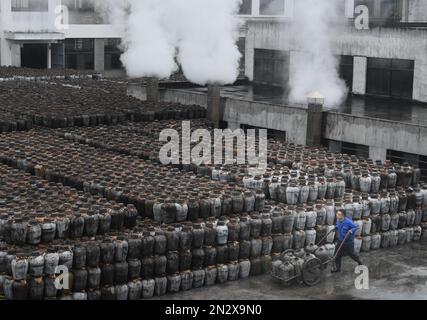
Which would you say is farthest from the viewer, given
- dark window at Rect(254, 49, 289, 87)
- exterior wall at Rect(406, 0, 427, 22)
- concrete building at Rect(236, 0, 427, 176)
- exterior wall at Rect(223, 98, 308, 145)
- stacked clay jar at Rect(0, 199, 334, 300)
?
Result: exterior wall at Rect(406, 0, 427, 22)

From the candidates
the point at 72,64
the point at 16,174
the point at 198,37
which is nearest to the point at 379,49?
the point at 198,37

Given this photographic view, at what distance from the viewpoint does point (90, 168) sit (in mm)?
20766

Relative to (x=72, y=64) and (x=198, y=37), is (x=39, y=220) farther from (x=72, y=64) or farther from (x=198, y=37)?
(x=72, y=64)

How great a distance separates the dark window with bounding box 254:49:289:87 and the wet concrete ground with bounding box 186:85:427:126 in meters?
1.01

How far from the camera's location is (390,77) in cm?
3306

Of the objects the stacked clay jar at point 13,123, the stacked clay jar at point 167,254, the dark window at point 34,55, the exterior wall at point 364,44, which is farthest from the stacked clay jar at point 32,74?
the stacked clay jar at point 167,254

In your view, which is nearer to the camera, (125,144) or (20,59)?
(125,144)

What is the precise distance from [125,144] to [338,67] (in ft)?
44.5

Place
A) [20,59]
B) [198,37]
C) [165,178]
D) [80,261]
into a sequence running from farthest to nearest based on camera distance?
[20,59] → [198,37] → [165,178] → [80,261]

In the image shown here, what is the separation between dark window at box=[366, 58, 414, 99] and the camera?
32.2m

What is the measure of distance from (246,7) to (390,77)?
3354cm

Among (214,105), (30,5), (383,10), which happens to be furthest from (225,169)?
(30,5)

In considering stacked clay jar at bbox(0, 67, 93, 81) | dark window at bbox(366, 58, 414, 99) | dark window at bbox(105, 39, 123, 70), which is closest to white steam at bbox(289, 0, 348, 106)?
dark window at bbox(366, 58, 414, 99)

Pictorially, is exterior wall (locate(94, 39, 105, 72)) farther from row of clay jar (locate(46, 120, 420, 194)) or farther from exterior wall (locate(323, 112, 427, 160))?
row of clay jar (locate(46, 120, 420, 194))
